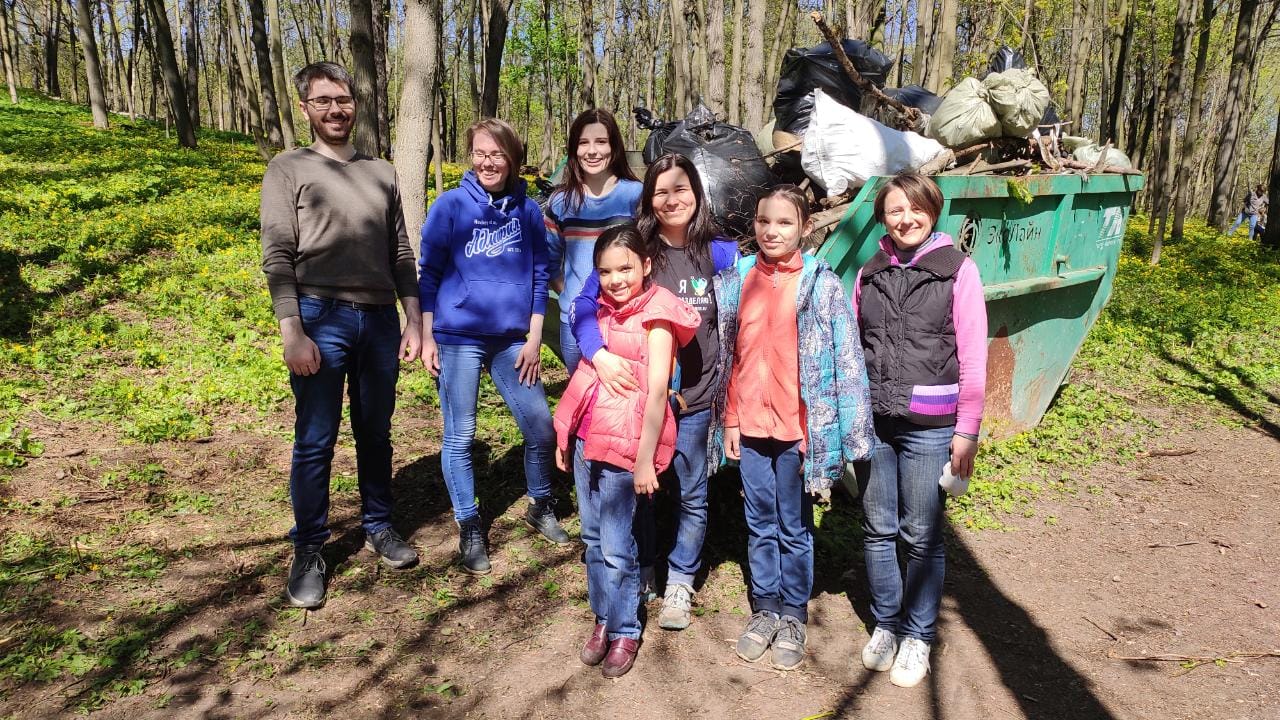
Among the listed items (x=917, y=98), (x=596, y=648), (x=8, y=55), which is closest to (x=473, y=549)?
(x=596, y=648)

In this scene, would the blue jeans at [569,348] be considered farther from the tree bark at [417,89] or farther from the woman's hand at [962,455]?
the tree bark at [417,89]

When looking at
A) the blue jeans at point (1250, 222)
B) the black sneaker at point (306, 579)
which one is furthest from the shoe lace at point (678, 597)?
the blue jeans at point (1250, 222)

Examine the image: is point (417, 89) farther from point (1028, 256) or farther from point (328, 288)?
point (1028, 256)

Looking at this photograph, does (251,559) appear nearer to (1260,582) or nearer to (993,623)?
(993,623)

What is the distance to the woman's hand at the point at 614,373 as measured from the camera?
8.91 ft

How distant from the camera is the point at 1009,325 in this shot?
5070 millimetres

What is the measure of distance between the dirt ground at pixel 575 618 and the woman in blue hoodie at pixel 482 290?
24.7 inches

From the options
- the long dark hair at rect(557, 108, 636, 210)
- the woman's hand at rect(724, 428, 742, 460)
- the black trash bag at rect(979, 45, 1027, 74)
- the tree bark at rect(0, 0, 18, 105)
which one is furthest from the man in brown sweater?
the tree bark at rect(0, 0, 18, 105)

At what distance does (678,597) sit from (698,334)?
3.71 feet

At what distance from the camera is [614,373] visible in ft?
8.93

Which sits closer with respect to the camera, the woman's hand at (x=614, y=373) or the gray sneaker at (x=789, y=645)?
the woman's hand at (x=614, y=373)

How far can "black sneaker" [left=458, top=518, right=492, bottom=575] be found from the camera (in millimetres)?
3670

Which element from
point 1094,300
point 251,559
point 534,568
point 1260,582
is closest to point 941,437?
point 534,568

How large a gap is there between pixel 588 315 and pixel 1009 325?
3.33 meters
